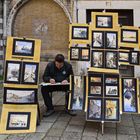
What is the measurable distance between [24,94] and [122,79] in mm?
1632

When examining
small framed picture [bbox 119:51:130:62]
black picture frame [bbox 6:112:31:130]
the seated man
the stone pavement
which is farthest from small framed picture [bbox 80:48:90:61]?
black picture frame [bbox 6:112:31:130]

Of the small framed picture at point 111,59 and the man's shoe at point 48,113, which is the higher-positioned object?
the small framed picture at point 111,59

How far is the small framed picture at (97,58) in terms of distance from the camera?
17.6 ft

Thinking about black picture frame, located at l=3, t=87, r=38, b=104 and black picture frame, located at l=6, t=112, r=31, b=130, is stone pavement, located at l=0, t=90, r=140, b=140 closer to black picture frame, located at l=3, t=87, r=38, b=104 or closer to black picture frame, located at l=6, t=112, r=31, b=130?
black picture frame, located at l=6, t=112, r=31, b=130

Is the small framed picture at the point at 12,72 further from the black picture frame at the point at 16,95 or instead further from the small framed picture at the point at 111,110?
the small framed picture at the point at 111,110

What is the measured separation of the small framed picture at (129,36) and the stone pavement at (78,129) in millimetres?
1459

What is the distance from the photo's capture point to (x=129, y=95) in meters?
5.32

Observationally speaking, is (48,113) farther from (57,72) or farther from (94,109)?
(94,109)

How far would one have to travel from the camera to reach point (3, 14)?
35.0 ft

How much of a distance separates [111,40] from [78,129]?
1.57 m

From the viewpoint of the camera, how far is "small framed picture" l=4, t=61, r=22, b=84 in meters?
5.26

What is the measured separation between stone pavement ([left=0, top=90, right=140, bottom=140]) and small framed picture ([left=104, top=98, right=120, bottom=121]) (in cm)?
23

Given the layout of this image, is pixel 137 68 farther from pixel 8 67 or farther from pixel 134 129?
pixel 8 67

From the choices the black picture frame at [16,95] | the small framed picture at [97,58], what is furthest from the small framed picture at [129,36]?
the black picture frame at [16,95]
